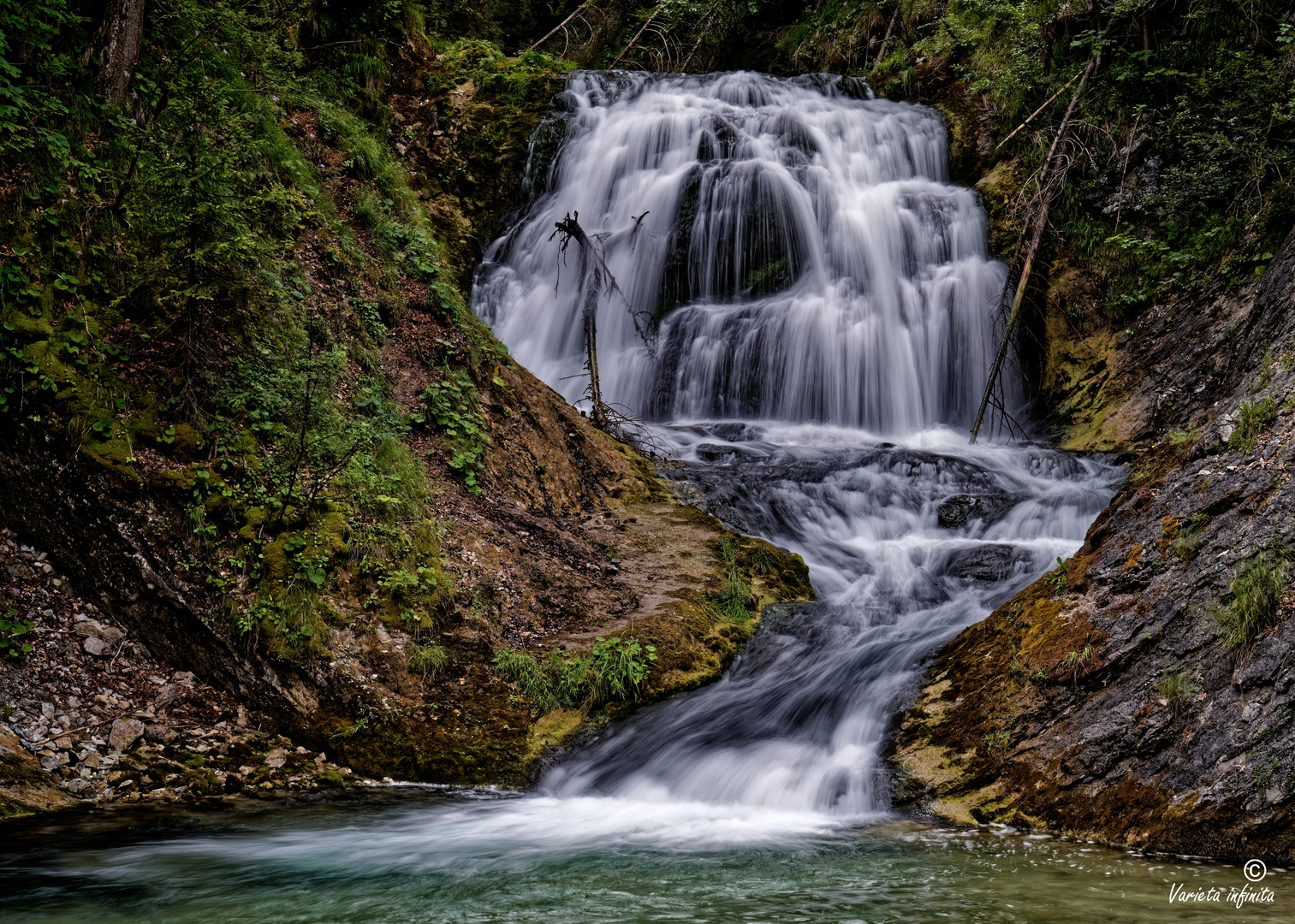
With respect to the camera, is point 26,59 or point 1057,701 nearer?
point 1057,701

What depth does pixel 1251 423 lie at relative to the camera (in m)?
4.61

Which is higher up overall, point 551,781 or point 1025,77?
point 1025,77

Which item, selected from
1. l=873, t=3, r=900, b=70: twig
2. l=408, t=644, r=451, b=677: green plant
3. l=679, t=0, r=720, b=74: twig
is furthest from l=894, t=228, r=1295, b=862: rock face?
l=679, t=0, r=720, b=74: twig

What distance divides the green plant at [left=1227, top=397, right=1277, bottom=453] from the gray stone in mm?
6271

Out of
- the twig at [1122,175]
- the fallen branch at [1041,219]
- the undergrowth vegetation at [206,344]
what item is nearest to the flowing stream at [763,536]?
the fallen branch at [1041,219]

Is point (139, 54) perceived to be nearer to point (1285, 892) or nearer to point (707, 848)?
point (707, 848)

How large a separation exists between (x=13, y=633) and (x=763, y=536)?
641 cm

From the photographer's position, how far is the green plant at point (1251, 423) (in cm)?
453

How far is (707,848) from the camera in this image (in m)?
4.11

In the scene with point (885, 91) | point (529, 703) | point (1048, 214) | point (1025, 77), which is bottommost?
point (529, 703)

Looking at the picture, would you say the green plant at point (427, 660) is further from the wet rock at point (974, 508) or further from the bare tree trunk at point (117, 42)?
the wet rock at point (974, 508)

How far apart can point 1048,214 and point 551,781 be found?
10.9 metres

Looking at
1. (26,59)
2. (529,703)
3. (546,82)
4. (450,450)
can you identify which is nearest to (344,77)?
(546,82)

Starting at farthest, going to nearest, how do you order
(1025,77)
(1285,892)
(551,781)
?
(1025,77)
(551,781)
(1285,892)
